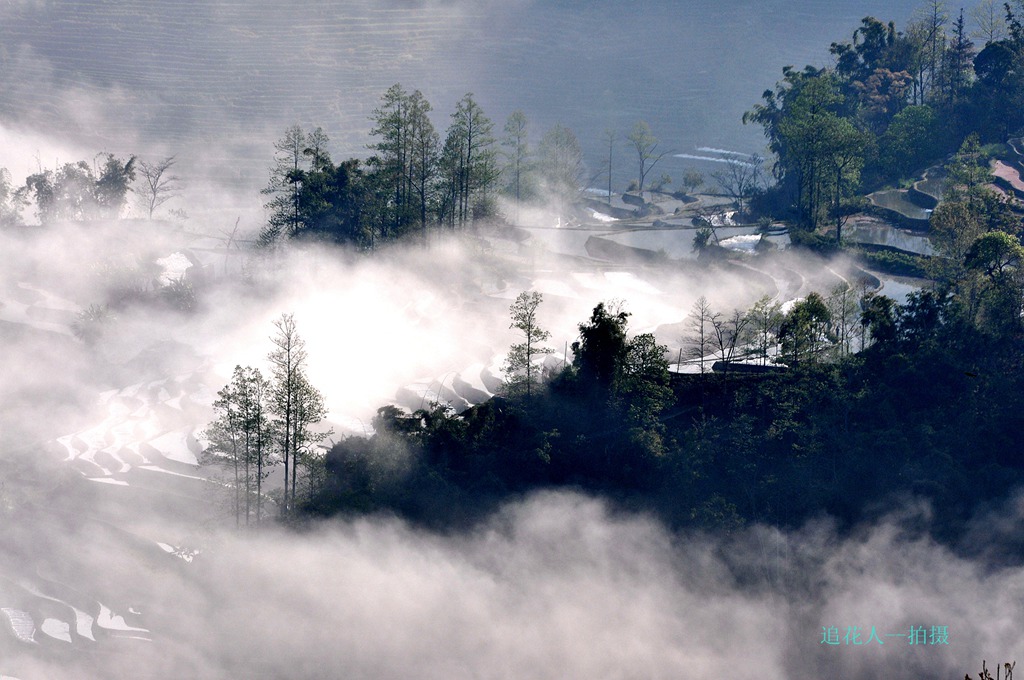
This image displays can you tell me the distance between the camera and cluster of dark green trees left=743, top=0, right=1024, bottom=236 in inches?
3169

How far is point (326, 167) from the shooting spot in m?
75.8

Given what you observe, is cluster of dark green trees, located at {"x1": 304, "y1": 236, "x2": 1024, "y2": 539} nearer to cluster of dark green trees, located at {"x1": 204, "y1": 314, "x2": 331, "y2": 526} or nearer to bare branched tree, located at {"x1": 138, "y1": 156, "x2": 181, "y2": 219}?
cluster of dark green trees, located at {"x1": 204, "y1": 314, "x2": 331, "y2": 526}

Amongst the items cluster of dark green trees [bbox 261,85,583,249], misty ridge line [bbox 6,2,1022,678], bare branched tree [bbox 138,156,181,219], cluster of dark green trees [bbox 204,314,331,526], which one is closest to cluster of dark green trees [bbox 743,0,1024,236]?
cluster of dark green trees [bbox 261,85,583,249]

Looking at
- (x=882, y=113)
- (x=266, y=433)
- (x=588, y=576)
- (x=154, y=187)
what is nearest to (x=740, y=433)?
(x=588, y=576)

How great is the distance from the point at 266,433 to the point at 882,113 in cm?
6453

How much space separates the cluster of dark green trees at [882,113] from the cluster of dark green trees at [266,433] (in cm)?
3723

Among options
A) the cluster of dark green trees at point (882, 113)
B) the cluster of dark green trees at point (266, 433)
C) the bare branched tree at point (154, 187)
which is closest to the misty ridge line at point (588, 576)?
the cluster of dark green trees at point (266, 433)

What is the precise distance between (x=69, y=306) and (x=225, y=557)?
28863 mm

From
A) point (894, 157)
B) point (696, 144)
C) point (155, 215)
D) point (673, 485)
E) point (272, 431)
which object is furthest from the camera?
point (696, 144)

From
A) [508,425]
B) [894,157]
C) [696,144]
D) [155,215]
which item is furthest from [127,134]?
[508,425]

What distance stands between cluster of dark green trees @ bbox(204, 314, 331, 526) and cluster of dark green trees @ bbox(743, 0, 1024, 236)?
37.2 metres

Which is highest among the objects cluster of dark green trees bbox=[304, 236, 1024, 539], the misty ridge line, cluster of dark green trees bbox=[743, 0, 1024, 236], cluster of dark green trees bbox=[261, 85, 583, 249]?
cluster of dark green trees bbox=[743, 0, 1024, 236]

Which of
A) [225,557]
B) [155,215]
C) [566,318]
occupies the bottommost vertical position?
[225,557]

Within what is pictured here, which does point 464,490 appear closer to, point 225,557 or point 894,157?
point 225,557
